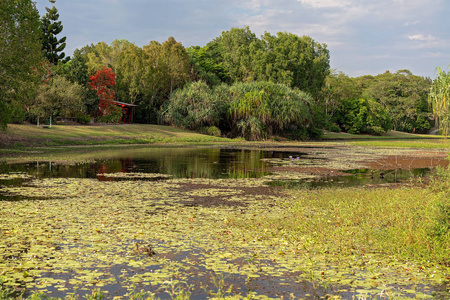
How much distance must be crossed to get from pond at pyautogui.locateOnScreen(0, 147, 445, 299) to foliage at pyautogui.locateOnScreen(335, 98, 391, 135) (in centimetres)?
8035

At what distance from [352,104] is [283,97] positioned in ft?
124

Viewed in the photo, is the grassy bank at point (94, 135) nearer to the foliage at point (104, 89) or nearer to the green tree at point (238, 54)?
the foliage at point (104, 89)

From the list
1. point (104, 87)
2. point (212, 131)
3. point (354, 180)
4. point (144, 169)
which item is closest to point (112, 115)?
point (104, 87)

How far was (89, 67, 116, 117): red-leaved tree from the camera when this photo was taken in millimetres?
62219

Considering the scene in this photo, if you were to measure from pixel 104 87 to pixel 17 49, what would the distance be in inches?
1245

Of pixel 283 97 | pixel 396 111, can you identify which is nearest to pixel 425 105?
pixel 396 111

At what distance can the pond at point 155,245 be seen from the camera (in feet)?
24.6

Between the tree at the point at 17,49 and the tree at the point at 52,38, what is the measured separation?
1711 inches

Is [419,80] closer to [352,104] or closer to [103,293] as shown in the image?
[352,104]

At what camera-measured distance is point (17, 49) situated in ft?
103

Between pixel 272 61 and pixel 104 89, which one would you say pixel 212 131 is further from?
pixel 272 61

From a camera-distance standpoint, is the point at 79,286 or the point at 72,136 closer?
the point at 79,286

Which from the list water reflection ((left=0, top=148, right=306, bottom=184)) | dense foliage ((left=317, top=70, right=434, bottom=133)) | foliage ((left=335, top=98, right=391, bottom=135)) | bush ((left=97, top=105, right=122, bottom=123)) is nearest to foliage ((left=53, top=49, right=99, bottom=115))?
bush ((left=97, top=105, right=122, bottom=123))

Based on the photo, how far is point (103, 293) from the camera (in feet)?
23.0
